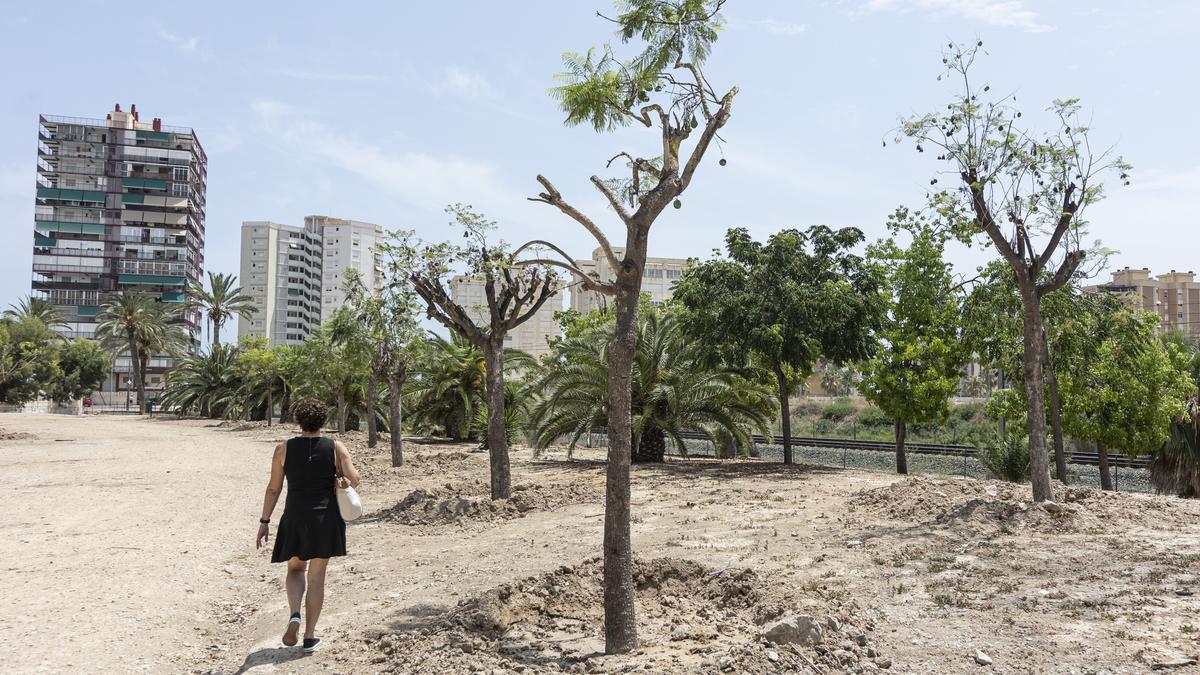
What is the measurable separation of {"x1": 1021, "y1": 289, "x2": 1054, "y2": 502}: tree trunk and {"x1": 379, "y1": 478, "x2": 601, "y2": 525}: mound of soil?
5.54 m

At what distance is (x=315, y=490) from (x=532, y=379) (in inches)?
646

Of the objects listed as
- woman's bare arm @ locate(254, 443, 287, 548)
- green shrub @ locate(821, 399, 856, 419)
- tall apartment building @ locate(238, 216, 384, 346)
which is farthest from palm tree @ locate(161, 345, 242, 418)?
tall apartment building @ locate(238, 216, 384, 346)

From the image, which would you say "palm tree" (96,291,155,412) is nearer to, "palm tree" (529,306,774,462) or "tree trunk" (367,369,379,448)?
"tree trunk" (367,369,379,448)

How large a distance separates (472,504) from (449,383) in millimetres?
17983

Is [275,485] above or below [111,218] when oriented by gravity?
below

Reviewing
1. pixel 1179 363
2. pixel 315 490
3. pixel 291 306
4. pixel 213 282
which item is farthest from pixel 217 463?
pixel 291 306

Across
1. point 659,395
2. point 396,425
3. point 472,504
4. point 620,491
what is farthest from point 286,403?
point 620,491

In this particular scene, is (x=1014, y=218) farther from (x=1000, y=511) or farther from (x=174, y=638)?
(x=174, y=638)

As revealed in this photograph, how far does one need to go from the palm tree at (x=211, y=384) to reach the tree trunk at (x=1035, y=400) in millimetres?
46733

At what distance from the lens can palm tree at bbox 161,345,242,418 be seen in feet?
167

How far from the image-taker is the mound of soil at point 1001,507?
Answer: 28.1 ft

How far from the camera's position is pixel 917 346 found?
747 inches

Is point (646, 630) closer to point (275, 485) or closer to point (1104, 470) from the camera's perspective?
point (275, 485)

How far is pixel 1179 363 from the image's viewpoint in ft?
74.2
